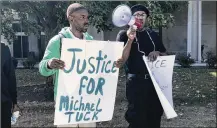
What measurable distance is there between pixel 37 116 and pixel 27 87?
267 centimetres

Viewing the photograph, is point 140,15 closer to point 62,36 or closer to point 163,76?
point 163,76

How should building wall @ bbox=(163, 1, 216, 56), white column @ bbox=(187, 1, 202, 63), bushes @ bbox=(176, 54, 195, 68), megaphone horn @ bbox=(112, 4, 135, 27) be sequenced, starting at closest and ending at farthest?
megaphone horn @ bbox=(112, 4, 135, 27)
bushes @ bbox=(176, 54, 195, 68)
white column @ bbox=(187, 1, 202, 63)
building wall @ bbox=(163, 1, 216, 56)

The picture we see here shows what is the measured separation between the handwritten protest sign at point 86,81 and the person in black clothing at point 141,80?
0.40m

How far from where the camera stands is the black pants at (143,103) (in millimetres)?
4254

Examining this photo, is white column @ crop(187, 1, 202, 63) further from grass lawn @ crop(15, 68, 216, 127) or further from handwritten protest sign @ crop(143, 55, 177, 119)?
handwritten protest sign @ crop(143, 55, 177, 119)

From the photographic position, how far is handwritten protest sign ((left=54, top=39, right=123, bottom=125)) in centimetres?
359

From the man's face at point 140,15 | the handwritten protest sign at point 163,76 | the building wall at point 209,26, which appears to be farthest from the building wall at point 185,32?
the man's face at point 140,15

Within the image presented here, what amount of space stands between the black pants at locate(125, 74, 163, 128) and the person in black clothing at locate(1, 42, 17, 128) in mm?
1207

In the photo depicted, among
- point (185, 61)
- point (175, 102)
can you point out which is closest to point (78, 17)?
point (175, 102)

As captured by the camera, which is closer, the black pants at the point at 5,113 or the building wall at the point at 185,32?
the black pants at the point at 5,113

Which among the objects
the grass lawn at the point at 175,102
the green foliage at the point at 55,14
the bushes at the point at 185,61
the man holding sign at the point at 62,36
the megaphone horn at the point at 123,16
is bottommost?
the grass lawn at the point at 175,102

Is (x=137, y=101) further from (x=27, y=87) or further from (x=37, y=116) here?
(x=27, y=87)

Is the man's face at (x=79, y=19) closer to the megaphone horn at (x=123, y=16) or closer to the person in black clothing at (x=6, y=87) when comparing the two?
the megaphone horn at (x=123, y=16)

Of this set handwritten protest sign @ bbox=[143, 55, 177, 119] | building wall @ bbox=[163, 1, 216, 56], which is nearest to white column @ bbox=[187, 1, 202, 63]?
building wall @ bbox=[163, 1, 216, 56]
